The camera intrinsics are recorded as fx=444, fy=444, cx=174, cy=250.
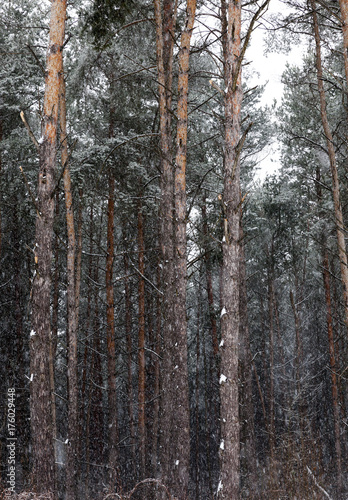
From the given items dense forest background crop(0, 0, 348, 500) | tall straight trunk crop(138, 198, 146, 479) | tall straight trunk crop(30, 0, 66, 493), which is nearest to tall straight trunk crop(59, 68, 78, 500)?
dense forest background crop(0, 0, 348, 500)

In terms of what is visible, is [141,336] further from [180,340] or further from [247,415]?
[180,340]

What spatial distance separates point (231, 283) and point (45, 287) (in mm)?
2338

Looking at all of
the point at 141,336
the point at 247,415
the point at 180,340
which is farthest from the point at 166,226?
the point at 247,415

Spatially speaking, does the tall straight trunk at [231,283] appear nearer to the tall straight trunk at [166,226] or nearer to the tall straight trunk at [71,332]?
the tall straight trunk at [166,226]

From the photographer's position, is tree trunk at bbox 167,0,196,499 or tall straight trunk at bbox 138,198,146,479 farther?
tall straight trunk at bbox 138,198,146,479

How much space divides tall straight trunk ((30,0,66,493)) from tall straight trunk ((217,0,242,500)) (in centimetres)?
210

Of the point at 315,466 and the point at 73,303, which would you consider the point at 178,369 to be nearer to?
the point at 315,466

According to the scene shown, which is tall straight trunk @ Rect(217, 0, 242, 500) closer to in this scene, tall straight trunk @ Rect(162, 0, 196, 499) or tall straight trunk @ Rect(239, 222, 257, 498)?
tall straight trunk @ Rect(162, 0, 196, 499)

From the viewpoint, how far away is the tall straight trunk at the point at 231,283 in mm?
4996

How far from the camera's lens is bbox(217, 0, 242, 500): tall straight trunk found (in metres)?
5.00

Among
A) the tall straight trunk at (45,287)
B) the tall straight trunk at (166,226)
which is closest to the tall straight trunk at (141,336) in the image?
the tall straight trunk at (166,226)

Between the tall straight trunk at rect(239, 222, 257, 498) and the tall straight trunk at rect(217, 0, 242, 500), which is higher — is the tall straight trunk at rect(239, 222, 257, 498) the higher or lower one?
the lower one

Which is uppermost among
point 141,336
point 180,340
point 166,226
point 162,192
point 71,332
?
point 162,192

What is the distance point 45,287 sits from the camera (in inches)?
221
